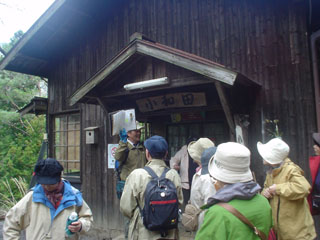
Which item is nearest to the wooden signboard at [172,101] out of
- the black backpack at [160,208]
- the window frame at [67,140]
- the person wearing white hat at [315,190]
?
the person wearing white hat at [315,190]

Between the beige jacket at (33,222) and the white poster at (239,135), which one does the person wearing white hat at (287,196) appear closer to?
the white poster at (239,135)

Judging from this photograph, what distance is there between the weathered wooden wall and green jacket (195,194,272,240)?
3.15 m

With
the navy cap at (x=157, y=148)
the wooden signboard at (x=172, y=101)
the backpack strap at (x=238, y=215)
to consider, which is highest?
the wooden signboard at (x=172, y=101)

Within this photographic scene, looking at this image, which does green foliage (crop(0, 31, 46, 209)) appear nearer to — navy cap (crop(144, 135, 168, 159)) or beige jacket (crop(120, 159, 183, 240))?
beige jacket (crop(120, 159, 183, 240))

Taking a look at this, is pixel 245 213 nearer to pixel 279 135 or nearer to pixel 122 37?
pixel 279 135

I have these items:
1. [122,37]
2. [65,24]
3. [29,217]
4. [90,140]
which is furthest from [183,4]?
[29,217]

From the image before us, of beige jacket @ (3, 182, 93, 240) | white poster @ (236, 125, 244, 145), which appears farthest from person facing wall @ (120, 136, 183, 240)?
white poster @ (236, 125, 244, 145)

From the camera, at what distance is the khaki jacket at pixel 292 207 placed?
295 cm

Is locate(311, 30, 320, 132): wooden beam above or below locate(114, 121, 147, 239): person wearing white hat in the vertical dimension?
above

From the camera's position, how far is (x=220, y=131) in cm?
580

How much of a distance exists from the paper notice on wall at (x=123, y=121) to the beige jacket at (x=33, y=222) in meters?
2.44

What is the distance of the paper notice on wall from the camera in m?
4.89

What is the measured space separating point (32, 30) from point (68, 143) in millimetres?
3194

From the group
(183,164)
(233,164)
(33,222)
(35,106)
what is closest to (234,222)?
(233,164)
